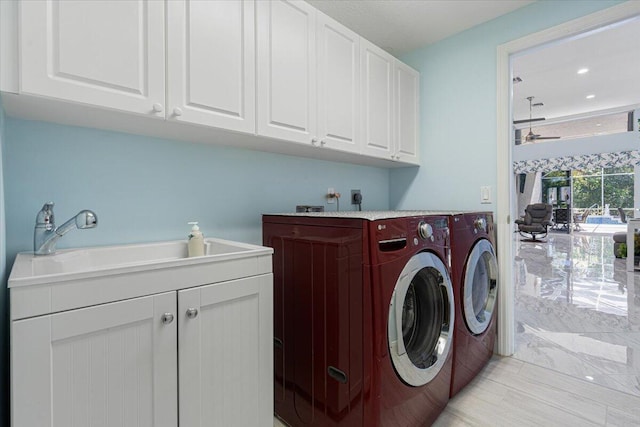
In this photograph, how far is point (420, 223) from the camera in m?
1.44

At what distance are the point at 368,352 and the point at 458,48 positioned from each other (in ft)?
7.86

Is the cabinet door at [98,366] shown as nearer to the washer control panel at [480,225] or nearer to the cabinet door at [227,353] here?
the cabinet door at [227,353]

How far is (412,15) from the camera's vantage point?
2180 millimetres

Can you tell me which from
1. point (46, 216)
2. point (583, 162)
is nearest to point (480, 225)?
point (46, 216)

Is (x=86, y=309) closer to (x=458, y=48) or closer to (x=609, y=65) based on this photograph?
(x=458, y=48)

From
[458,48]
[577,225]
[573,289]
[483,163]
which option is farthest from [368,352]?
[577,225]

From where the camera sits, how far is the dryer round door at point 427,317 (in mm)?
1438

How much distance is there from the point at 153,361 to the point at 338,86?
1643 millimetres

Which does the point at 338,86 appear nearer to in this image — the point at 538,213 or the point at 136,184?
the point at 136,184

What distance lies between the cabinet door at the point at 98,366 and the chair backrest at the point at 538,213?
9735 millimetres

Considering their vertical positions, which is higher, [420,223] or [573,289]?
[420,223]

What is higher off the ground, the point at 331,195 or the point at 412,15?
the point at 412,15

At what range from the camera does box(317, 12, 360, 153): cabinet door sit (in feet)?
5.80

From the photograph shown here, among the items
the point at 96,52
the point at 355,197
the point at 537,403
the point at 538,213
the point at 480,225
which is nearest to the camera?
the point at 96,52
